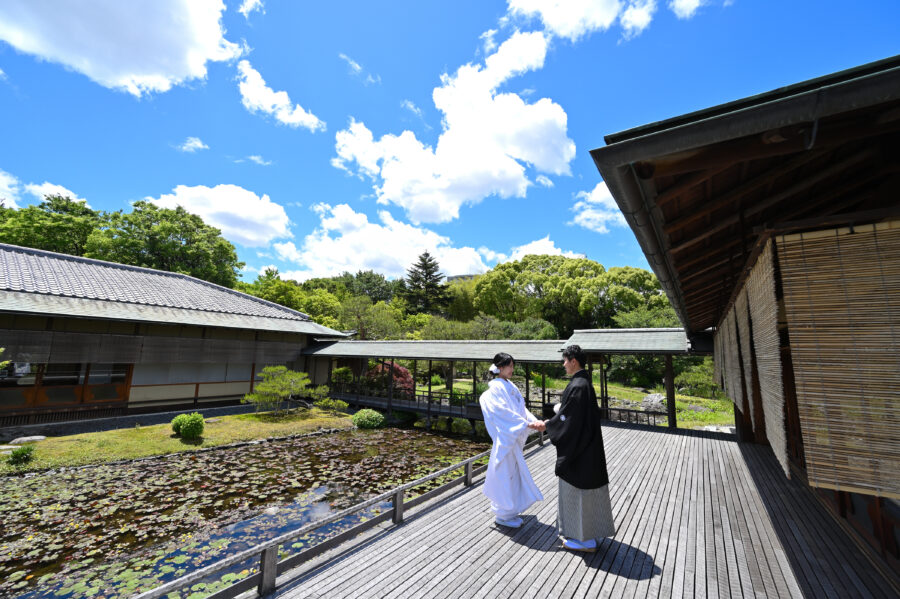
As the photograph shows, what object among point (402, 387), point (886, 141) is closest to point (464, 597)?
point (886, 141)

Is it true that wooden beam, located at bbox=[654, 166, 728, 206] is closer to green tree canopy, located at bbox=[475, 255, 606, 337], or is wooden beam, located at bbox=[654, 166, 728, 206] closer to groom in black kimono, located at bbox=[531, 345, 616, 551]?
groom in black kimono, located at bbox=[531, 345, 616, 551]

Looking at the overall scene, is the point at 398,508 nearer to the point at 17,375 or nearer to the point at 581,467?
the point at 581,467

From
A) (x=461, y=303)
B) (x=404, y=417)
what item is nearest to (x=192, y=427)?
(x=404, y=417)

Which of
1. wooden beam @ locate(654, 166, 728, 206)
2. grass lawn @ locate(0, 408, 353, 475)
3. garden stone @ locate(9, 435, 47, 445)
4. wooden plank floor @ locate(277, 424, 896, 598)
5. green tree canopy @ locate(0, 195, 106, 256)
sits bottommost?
→ grass lawn @ locate(0, 408, 353, 475)

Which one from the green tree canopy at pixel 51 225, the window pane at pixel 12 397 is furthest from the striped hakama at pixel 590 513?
the green tree canopy at pixel 51 225

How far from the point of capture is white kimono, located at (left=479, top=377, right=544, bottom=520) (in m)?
3.74

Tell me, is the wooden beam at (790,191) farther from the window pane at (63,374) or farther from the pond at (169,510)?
the window pane at (63,374)

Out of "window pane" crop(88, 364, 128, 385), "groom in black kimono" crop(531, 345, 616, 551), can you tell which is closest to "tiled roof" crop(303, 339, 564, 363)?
"window pane" crop(88, 364, 128, 385)

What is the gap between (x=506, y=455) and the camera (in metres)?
3.77

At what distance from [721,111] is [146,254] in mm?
31140

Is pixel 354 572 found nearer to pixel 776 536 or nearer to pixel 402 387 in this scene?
pixel 776 536

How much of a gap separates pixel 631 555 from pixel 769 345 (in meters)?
2.18

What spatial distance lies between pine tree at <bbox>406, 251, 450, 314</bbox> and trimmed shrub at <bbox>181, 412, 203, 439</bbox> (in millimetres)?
26806

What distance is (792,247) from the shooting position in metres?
2.01
